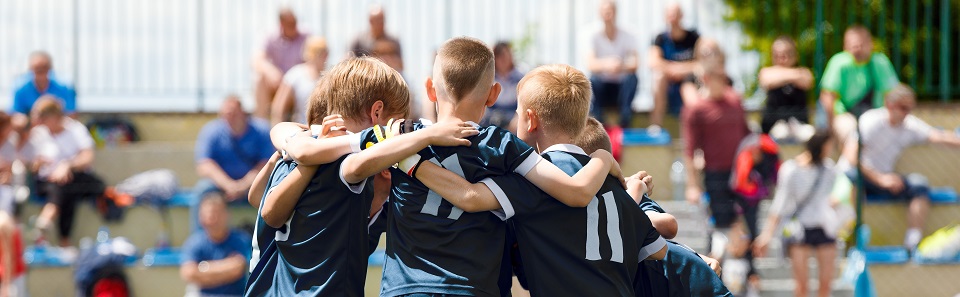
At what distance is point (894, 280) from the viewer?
28.7 feet

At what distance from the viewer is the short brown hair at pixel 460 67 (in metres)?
3.60

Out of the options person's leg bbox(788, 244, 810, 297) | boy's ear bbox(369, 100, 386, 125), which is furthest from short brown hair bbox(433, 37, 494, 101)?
person's leg bbox(788, 244, 810, 297)

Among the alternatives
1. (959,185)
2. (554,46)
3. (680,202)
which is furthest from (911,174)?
(554,46)

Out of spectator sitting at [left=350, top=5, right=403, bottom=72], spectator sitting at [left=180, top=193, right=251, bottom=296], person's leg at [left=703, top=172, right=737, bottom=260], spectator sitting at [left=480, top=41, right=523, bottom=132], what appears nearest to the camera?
spectator sitting at [left=180, top=193, right=251, bottom=296]

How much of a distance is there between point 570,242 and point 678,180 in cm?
640

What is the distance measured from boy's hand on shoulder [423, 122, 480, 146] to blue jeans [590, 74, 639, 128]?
648 cm

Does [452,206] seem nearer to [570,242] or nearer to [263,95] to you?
[570,242]

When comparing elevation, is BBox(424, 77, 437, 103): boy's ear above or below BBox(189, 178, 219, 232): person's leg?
above

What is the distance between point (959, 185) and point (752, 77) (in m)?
9.83

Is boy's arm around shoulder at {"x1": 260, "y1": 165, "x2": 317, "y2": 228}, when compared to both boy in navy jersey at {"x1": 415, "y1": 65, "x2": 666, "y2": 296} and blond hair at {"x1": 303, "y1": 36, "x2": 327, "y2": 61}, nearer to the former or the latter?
boy in navy jersey at {"x1": 415, "y1": 65, "x2": 666, "y2": 296}

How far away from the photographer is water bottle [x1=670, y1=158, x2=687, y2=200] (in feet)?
32.3

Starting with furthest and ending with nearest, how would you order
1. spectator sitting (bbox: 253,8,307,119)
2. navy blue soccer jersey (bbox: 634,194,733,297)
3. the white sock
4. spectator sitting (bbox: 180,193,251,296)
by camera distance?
spectator sitting (bbox: 253,8,307,119)
the white sock
spectator sitting (bbox: 180,193,251,296)
navy blue soccer jersey (bbox: 634,194,733,297)

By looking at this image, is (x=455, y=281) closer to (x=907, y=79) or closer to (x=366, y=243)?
(x=366, y=243)

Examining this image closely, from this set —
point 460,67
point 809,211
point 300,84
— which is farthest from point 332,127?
point 300,84
